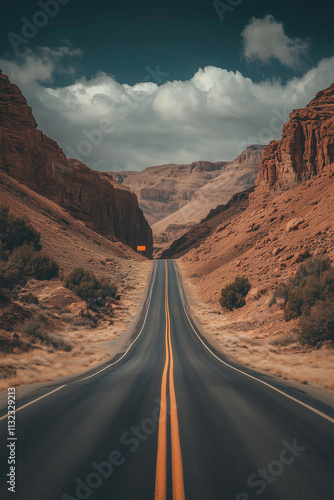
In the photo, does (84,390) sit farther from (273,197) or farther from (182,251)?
(182,251)

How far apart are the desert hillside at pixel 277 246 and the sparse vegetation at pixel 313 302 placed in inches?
31.9

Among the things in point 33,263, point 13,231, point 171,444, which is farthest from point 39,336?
point 13,231

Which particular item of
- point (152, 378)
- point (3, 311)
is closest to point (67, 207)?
point (3, 311)

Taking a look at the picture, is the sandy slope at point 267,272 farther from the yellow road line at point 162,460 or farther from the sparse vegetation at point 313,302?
the yellow road line at point 162,460

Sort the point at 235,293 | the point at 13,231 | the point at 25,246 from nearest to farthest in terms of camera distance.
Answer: the point at 25,246 < the point at 235,293 < the point at 13,231

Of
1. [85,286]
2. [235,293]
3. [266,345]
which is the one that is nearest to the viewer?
[266,345]

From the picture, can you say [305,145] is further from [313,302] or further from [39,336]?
[39,336]

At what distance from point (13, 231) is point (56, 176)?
43804mm

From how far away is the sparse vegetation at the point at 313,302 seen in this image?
1461 centimetres

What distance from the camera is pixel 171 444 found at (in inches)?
176

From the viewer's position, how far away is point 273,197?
58969 mm

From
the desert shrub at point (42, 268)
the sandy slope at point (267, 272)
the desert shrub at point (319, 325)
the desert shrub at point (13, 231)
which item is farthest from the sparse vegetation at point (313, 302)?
the desert shrub at point (13, 231)

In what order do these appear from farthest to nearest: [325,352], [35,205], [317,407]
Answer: [35,205], [325,352], [317,407]

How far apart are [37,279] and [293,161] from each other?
53.0 meters
